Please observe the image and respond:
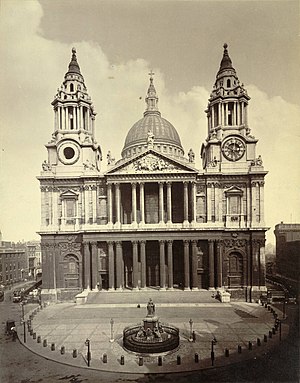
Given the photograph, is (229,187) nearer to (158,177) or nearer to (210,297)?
(158,177)

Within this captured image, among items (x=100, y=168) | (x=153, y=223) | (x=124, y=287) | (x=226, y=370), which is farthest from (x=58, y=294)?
(x=226, y=370)

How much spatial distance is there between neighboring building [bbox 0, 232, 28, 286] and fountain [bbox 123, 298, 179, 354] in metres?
13.2

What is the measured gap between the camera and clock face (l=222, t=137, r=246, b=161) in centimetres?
3234

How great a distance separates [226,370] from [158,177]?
18633mm

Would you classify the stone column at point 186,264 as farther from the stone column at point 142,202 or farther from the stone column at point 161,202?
the stone column at point 142,202

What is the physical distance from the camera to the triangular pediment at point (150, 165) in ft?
101

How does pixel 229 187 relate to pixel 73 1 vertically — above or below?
below

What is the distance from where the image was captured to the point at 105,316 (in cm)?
2450

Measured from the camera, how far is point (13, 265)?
3316cm

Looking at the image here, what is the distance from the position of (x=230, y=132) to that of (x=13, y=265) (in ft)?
91.4

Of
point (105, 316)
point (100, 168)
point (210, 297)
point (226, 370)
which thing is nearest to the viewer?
point (226, 370)

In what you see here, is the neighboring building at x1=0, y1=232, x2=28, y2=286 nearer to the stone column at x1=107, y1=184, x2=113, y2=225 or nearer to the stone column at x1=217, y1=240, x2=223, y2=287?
the stone column at x1=107, y1=184, x2=113, y2=225

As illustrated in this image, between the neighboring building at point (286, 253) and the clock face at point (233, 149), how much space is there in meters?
9.41

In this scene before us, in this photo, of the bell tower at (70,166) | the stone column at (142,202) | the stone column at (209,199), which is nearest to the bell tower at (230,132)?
the stone column at (209,199)
